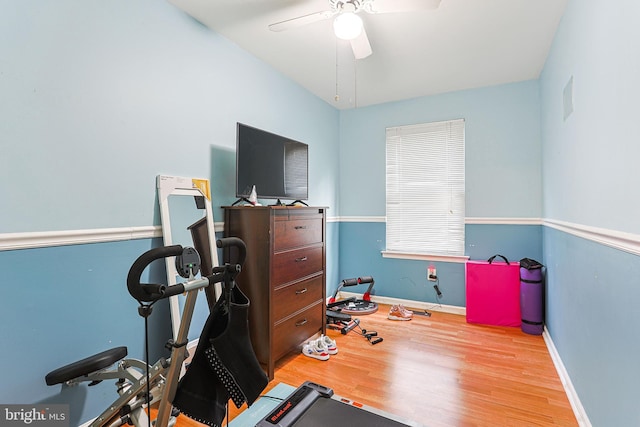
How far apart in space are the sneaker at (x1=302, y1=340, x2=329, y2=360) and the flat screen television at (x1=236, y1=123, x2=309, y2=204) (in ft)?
3.89

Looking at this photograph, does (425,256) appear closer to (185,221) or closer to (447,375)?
(447,375)

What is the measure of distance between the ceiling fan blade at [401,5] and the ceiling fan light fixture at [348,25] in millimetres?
110

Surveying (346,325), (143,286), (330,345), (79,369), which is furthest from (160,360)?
(346,325)

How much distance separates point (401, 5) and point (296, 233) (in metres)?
1.59

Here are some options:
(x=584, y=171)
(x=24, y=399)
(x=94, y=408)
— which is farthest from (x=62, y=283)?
(x=584, y=171)

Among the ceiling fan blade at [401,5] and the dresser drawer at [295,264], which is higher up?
the ceiling fan blade at [401,5]

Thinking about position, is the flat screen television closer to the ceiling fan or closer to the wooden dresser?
the wooden dresser

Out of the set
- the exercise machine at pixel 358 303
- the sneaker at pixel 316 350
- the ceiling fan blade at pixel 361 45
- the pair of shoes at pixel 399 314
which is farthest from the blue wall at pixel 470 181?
the ceiling fan blade at pixel 361 45

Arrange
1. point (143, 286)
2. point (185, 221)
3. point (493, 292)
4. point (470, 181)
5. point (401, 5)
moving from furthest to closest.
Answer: point (470, 181) < point (493, 292) < point (185, 221) < point (401, 5) < point (143, 286)

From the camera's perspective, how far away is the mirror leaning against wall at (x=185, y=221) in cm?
194

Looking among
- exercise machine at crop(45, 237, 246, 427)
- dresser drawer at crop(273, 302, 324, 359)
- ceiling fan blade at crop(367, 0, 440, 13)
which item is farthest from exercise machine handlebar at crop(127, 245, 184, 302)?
ceiling fan blade at crop(367, 0, 440, 13)

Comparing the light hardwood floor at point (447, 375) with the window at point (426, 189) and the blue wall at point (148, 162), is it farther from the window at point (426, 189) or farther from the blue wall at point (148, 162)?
the window at point (426, 189)

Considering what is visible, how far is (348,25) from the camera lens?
1793mm

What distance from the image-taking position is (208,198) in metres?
2.25
